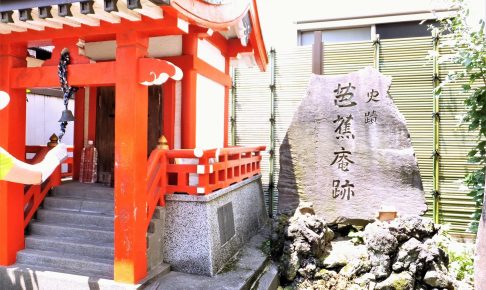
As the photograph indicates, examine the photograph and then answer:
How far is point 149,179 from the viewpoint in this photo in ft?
18.7

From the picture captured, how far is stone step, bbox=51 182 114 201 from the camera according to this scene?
7086mm

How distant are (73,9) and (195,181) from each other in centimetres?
322

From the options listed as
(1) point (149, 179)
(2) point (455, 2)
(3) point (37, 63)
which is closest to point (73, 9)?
(1) point (149, 179)

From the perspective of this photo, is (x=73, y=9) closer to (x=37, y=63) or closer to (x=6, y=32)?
(x=6, y=32)

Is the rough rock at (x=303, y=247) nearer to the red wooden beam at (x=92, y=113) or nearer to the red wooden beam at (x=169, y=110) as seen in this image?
the red wooden beam at (x=169, y=110)

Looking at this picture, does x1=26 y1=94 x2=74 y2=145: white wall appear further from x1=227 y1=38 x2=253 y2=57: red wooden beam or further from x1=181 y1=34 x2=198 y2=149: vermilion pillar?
x1=227 y1=38 x2=253 y2=57: red wooden beam

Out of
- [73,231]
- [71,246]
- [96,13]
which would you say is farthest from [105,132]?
[96,13]

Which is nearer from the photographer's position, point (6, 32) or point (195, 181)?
point (6, 32)

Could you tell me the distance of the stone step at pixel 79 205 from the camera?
665 centimetres

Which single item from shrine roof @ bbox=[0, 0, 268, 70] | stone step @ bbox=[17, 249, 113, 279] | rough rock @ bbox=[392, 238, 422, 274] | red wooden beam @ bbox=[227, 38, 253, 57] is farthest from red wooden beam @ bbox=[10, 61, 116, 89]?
rough rock @ bbox=[392, 238, 422, 274]

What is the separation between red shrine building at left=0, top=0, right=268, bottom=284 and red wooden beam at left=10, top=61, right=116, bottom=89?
16 mm

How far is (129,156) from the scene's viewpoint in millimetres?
5164

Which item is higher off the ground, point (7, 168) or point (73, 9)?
point (73, 9)

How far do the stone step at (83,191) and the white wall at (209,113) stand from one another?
194cm
